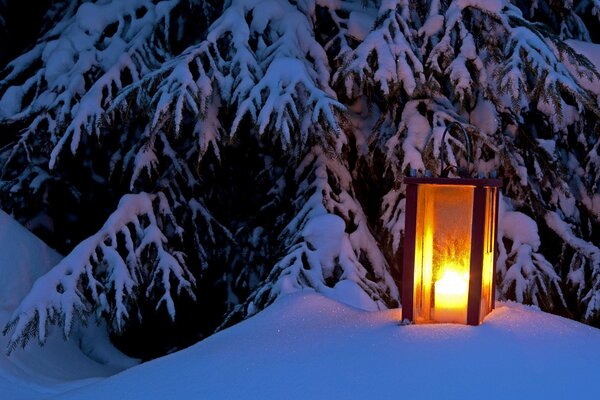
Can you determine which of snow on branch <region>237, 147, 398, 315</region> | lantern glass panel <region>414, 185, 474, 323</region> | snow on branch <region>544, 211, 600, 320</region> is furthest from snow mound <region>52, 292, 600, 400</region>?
snow on branch <region>544, 211, 600, 320</region>

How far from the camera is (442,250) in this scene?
2254 millimetres

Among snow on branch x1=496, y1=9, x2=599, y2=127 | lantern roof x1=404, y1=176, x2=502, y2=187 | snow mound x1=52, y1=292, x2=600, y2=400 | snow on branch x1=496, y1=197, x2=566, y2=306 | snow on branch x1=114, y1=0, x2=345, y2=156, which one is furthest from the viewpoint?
snow on branch x1=496, y1=197, x2=566, y2=306

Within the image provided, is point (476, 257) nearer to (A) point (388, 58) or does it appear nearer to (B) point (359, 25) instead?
(A) point (388, 58)

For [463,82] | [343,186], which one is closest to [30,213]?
[343,186]

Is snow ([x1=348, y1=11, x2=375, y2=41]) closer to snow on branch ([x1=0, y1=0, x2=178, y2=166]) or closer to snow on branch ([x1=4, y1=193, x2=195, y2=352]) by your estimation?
snow on branch ([x1=0, y1=0, x2=178, y2=166])

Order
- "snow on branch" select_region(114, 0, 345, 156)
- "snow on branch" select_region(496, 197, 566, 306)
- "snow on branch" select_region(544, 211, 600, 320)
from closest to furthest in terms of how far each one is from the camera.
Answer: "snow on branch" select_region(114, 0, 345, 156)
"snow on branch" select_region(496, 197, 566, 306)
"snow on branch" select_region(544, 211, 600, 320)

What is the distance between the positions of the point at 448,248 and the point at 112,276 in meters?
1.80

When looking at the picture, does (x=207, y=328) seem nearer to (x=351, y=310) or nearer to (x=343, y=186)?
(x=343, y=186)

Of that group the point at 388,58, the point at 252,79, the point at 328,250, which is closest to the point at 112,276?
the point at 328,250

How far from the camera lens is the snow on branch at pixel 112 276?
3.07 metres

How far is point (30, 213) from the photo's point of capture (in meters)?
4.23

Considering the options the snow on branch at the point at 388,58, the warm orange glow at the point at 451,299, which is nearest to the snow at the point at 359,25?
the snow on branch at the point at 388,58

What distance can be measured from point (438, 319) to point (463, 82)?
52.1 inches

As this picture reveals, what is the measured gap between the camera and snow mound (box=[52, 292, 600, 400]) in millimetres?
→ 1690
